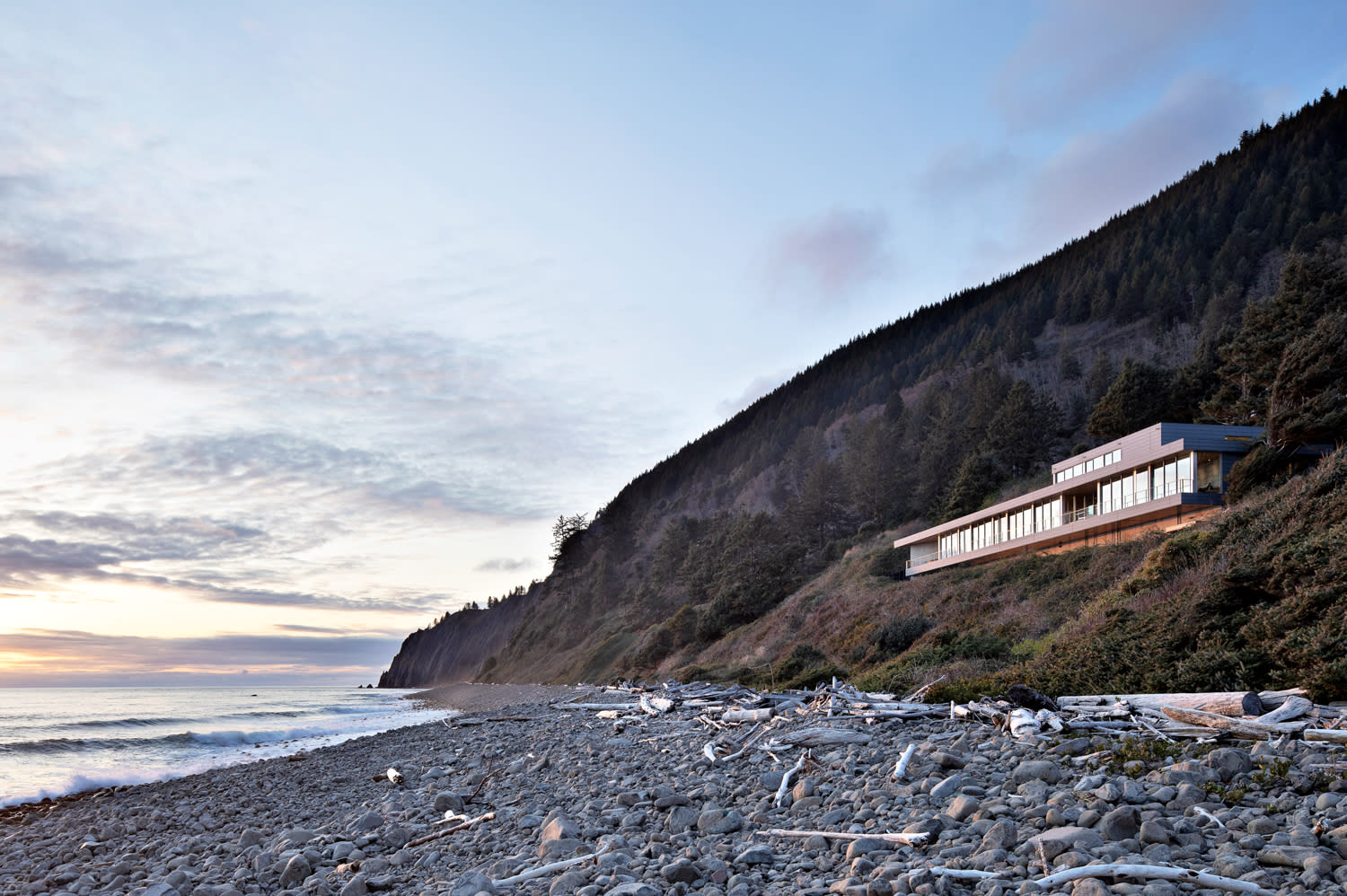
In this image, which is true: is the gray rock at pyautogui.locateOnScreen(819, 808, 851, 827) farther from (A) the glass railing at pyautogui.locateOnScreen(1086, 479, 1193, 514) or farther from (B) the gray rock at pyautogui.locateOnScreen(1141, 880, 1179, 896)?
(A) the glass railing at pyautogui.locateOnScreen(1086, 479, 1193, 514)

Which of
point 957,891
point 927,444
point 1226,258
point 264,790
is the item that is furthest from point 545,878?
point 1226,258

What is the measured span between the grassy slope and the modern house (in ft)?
12.4

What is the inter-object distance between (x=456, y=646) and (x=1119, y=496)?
121 m

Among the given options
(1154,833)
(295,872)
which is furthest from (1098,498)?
(295,872)

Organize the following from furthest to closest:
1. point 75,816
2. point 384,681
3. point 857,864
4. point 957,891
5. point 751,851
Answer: point 384,681
point 75,816
point 751,851
point 857,864
point 957,891

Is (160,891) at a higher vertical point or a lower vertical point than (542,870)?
lower

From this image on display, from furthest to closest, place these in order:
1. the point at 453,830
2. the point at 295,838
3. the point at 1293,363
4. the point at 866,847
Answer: the point at 1293,363
the point at 295,838
the point at 453,830
the point at 866,847

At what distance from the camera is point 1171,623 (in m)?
13.8

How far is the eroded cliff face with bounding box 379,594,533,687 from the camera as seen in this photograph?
406ft

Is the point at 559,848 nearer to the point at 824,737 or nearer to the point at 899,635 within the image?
the point at 824,737

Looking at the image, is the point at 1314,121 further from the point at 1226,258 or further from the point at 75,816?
the point at 75,816

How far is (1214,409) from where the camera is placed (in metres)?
44.5

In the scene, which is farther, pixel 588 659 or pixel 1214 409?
pixel 588 659

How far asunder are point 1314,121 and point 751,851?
125 metres
